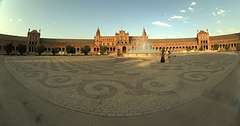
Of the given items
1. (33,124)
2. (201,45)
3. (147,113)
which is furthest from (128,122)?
(201,45)

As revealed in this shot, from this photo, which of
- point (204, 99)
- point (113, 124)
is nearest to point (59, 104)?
point (113, 124)

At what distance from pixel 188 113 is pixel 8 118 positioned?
9.48ft

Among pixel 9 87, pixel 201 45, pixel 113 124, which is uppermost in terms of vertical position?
pixel 201 45

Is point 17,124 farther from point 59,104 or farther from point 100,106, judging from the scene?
point 100,106

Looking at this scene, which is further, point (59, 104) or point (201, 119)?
point (59, 104)

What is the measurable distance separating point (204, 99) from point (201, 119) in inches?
33.5

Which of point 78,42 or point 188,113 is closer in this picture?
point 188,113

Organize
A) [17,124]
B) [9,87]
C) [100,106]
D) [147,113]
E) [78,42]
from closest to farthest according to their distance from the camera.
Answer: [17,124], [147,113], [100,106], [9,87], [78,42]

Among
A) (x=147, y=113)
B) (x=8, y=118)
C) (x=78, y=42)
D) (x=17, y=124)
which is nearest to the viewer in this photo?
(x=17, y=124)

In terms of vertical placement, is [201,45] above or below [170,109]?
above

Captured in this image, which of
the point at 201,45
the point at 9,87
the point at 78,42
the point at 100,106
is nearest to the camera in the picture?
the point at 100,106

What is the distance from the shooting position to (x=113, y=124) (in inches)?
88.9

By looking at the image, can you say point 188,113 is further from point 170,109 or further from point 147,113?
point 147,113

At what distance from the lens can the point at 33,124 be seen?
7.35 ft
